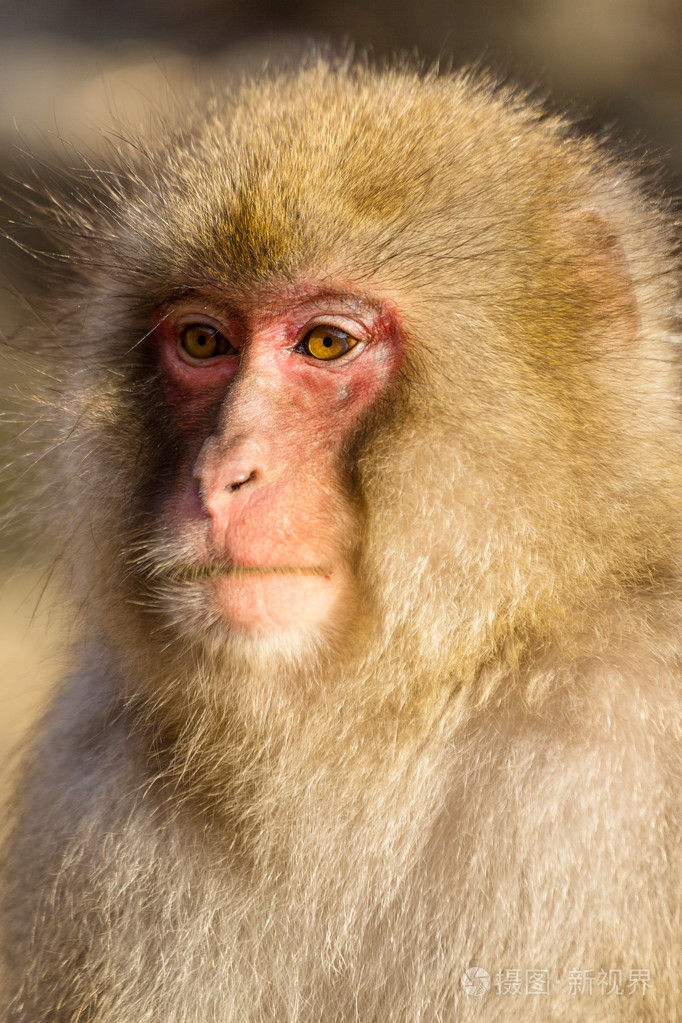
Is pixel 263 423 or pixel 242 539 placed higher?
pixel 263 423

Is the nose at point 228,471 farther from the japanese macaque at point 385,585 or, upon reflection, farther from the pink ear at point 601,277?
the pink ear at point 601,277

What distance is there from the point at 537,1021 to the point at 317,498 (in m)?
0.96

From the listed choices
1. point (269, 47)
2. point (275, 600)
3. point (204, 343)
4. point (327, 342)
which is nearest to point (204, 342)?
point (204, 343)

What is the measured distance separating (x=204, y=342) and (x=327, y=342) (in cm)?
31

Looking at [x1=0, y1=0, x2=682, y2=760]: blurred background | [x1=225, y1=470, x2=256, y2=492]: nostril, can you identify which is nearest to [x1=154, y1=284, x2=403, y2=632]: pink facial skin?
[x1=225, y1=470, x2=256, y2=492]: nostril

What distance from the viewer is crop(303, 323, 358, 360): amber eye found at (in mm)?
2088

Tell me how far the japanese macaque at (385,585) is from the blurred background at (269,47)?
2.61m

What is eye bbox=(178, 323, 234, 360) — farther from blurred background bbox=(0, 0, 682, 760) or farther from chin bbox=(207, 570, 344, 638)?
blurred background bbox=(0, 0, 682, 760)

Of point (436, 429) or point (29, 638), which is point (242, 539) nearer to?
point (436, 429)

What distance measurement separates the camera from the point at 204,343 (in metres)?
2.27

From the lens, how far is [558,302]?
2061mm

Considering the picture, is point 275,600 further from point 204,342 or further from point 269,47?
point 269,47

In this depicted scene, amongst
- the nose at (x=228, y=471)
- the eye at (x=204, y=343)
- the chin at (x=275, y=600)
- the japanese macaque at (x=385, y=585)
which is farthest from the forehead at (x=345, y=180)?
the chin at (x=275, y=600)

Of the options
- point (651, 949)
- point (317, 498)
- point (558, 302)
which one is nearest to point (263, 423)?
point (317, 498)
